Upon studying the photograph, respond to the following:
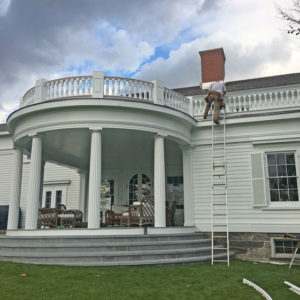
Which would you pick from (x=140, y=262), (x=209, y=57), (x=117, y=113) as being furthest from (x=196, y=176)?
(x=209, y=57)

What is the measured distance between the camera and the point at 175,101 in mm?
11281

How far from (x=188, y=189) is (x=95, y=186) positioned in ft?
11.6

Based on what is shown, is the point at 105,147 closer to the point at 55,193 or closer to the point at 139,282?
the point at 139,282

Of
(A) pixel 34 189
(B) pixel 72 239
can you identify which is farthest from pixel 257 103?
(A) pixel 34 189

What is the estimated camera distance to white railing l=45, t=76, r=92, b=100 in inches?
385

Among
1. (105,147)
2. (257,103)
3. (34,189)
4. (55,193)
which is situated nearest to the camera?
(34,189)

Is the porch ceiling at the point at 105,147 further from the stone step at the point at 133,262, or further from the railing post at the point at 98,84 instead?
the stone step at the point at 133,262

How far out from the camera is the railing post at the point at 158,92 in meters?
10.4

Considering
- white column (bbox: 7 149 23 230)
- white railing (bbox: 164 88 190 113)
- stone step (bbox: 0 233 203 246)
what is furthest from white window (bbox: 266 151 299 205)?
white column (bbox: 7 149 23 230)

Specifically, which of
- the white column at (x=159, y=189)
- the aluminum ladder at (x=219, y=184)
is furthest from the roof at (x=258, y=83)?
the white column at (x=159, y=189)

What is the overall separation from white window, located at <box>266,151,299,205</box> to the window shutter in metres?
0.25

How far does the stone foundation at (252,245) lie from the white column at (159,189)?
2351 mm

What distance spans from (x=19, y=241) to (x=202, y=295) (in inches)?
206

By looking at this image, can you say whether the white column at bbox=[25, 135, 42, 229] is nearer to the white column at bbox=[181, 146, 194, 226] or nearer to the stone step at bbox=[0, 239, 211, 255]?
the stone step at bbox=[0, 239, 211, 255]
